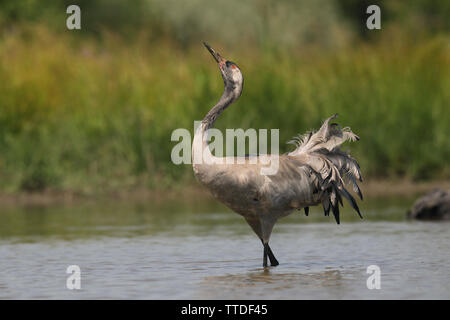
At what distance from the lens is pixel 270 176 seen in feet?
31.2

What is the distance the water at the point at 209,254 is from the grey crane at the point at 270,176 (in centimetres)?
56

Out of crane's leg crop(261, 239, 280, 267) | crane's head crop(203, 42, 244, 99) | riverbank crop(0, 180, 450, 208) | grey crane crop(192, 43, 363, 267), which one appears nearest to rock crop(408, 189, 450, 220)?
riverbank crop(0, 180, 450, 208)

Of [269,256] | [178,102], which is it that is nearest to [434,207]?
[269,256]

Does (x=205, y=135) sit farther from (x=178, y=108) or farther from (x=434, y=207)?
(x=178, y=108)

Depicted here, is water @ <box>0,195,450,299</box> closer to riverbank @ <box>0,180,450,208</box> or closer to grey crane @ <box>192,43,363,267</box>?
grey crane @ <box>192,43,363,267</box>

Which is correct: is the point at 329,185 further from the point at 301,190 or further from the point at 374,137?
the point at 374,137

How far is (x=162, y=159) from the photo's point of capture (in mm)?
16844

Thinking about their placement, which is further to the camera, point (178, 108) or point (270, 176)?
point (178, 108)

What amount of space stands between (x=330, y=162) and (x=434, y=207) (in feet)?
11.0

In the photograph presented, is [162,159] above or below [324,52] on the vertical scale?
below

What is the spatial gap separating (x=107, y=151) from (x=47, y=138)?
0.99 m
